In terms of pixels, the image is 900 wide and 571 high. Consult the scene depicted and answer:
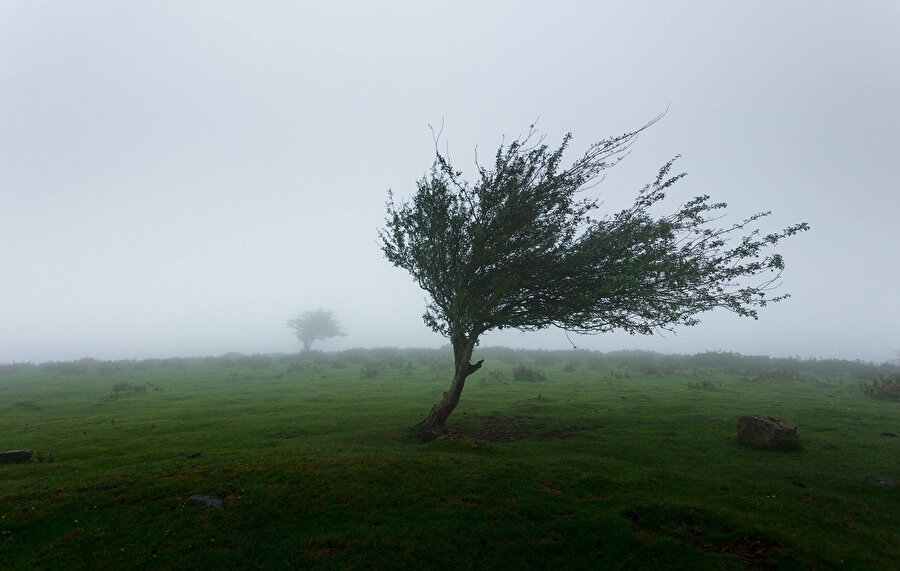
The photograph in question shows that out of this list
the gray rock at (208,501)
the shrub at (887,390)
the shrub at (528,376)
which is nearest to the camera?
the gray rock at (208,501)

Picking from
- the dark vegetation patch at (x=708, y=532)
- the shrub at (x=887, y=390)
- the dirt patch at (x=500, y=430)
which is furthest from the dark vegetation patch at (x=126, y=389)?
the shrub at (x=887, y=390)

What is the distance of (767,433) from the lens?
55.2 feet

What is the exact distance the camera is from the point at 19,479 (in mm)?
13852

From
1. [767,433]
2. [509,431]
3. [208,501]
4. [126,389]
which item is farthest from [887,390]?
[126,389]

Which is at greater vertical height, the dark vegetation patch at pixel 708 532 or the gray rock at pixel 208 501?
the gray rock at pixel 208 501

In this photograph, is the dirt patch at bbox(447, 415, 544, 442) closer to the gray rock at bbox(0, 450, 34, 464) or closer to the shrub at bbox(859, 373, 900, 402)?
the gray rock at bbox(0, 450, 34, 464)

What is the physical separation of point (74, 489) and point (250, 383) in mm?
35240

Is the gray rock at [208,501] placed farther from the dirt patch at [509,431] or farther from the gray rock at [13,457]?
the gray rock at [13,457]

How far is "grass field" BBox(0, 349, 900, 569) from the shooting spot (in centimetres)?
914

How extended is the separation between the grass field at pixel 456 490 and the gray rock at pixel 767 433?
469 millimetres

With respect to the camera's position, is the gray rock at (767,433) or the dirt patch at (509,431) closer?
the gray rock at (767,433)

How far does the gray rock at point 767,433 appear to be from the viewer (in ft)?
54.6

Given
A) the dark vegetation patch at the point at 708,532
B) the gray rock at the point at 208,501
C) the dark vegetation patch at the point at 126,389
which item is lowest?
the dark vegetation patch at the point at 708,532

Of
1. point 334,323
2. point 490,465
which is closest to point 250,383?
point 490,465
